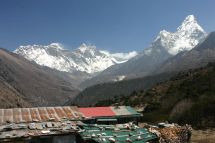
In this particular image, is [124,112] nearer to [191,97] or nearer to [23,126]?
[23,126]

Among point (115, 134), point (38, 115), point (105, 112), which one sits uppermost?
point (105, 112)

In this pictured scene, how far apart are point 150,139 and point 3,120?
31.0 feet

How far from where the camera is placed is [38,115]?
2727 cm

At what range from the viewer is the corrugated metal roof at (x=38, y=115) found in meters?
25.9

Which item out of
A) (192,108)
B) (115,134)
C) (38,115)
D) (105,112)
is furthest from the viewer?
(192,108)

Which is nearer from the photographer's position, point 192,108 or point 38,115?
point 38,115

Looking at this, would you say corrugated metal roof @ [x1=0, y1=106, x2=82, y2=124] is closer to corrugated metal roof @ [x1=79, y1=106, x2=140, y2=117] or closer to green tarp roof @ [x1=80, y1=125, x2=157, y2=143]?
corrugated metal roof @ [x1=79, y1=106, x2=140, y2=117]

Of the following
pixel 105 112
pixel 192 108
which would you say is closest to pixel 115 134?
pixel 105 112

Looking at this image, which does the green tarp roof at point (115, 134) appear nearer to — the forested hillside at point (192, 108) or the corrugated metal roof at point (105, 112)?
the corrugated metal roof at point (105, 112)

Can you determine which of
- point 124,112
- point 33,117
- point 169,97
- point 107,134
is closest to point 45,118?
point 33,117

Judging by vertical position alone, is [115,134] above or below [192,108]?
below

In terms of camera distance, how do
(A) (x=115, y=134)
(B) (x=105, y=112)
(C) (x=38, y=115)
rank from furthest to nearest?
(B) (x=105, y=112), (C) (x=38, y=115), (A) (x=115, y=134)

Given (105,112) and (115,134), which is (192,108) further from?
(115,134)

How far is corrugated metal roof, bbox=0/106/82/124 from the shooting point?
25900 millimetres
